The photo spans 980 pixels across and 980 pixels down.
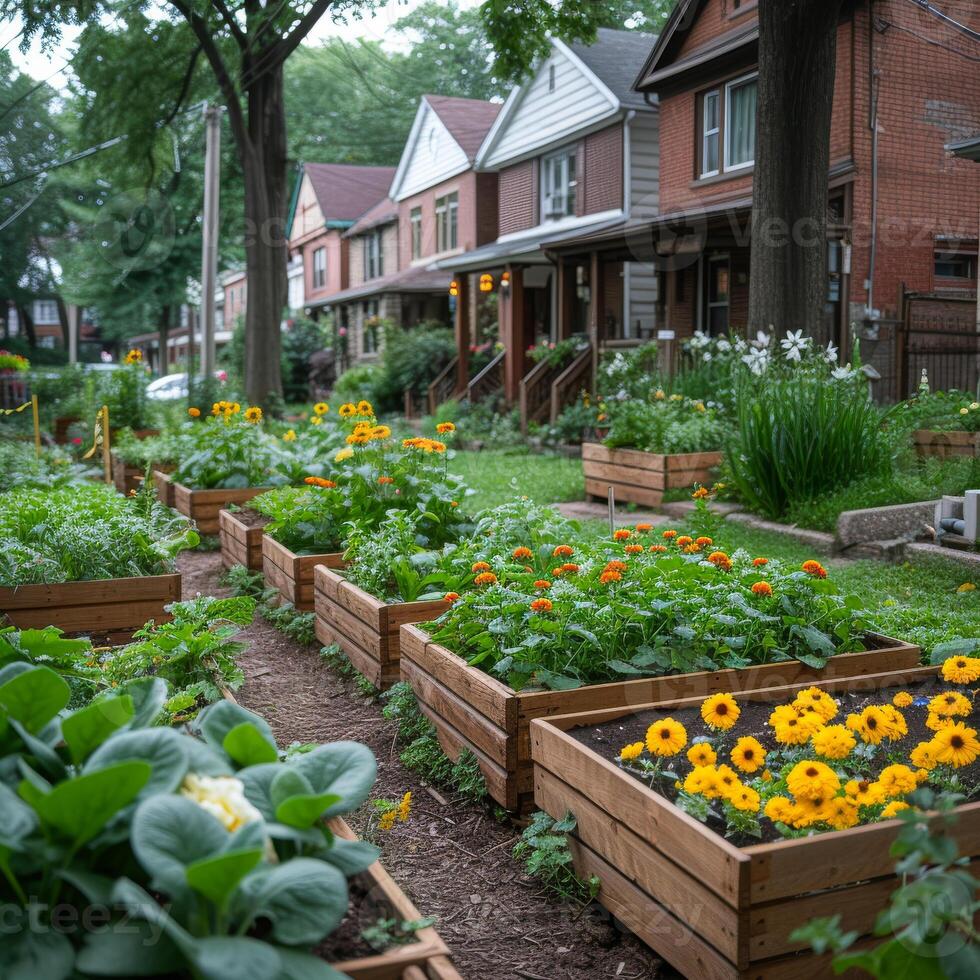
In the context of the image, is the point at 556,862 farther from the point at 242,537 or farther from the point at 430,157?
the point at 430,157

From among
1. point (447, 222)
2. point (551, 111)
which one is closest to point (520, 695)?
point (551, 111)

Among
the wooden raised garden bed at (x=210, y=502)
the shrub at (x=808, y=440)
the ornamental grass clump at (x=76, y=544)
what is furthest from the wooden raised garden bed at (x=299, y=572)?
the shrub at (x=808, y=440)

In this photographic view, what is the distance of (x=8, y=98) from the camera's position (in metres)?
8.83

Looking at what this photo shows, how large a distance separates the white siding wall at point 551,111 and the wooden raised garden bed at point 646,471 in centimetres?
1173

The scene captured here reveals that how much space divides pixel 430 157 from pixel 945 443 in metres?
22.3

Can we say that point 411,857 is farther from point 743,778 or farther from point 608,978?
point 743,778

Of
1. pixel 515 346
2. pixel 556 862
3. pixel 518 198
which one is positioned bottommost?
pixel 556 862

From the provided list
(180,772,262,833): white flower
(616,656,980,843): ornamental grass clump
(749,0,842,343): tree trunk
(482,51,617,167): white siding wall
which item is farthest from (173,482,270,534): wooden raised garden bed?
(482,51,617,167): white siding wall

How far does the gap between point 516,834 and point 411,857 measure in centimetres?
36

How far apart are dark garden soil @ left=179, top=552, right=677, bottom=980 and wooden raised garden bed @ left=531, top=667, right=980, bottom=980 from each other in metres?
0.11

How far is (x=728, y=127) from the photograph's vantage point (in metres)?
17.1

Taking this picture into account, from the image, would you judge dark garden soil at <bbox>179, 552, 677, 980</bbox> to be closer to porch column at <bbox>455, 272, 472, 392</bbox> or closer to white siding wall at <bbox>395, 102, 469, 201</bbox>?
porch column at <bbox>455, 272, 472, 392</bbox>

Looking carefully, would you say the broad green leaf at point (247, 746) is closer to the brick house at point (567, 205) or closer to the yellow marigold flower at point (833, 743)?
the yellow marigold flower at point (833, 743)

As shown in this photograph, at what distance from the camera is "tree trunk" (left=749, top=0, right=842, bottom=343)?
897 centimetres
